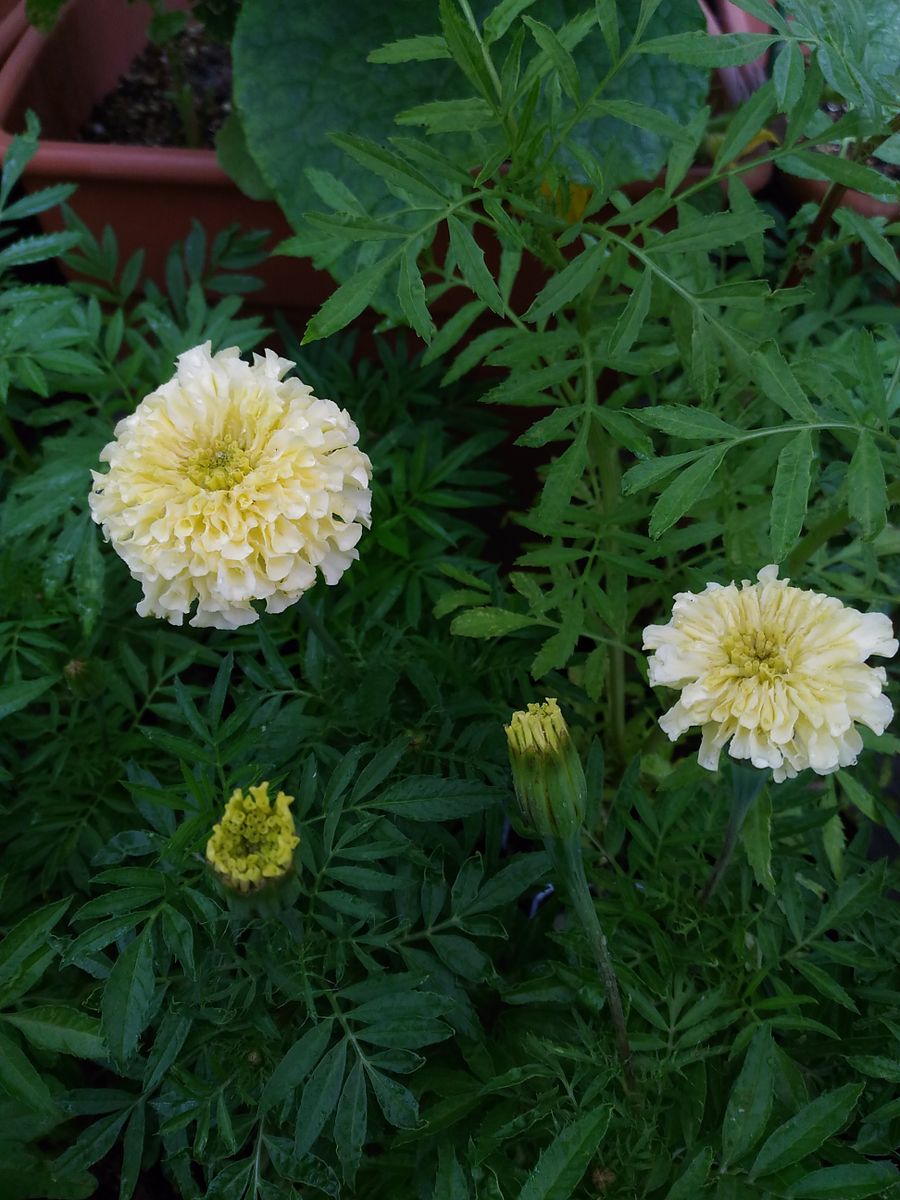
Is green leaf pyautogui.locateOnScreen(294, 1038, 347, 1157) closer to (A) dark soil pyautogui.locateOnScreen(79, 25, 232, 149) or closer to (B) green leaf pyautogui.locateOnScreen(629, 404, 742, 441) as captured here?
(B) green leaf pyautogui.locateOnScreen(629, 404, 742, 441)

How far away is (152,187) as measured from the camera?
1.00m

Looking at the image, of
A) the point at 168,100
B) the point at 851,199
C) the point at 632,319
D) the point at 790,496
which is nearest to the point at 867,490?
the point at 790,496

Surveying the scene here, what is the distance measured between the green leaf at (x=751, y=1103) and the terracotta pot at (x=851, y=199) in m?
0.71

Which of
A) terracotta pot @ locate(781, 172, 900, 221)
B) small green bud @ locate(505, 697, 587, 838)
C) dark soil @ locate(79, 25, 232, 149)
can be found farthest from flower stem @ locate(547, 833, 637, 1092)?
dark soil @ locate(79, 25, 232, 149)

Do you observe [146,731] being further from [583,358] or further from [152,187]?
[152,187]

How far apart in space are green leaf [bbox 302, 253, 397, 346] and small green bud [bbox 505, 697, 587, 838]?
0.22 metres

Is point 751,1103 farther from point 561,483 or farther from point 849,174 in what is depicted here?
point 849,174

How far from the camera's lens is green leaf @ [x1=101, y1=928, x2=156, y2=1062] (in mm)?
482

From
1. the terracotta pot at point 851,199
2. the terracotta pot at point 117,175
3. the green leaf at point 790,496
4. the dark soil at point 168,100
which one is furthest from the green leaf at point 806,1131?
the dark soil at point 168,100

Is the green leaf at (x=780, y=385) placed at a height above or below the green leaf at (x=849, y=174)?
below

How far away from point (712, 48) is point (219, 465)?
1.08ft

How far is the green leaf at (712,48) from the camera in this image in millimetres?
498

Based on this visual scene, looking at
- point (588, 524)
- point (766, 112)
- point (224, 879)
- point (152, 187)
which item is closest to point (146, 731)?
point (224, 879)

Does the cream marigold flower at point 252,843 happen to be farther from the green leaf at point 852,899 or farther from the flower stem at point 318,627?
the green leaf at point 852,899
